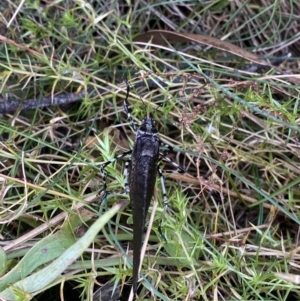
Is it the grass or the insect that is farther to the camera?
the grass

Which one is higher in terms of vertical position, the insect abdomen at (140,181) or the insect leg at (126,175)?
the insect abdomen at (140,181)

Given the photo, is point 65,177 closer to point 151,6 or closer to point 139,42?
point 139,42

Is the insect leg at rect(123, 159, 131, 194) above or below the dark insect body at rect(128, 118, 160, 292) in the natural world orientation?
below

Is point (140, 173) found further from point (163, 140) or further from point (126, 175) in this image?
point (163, 140)

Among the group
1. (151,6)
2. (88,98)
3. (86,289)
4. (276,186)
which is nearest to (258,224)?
(276,186)

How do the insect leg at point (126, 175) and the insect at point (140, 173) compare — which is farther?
the insect leg at point (126, 175)

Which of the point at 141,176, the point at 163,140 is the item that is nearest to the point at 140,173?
the point at 141,176
